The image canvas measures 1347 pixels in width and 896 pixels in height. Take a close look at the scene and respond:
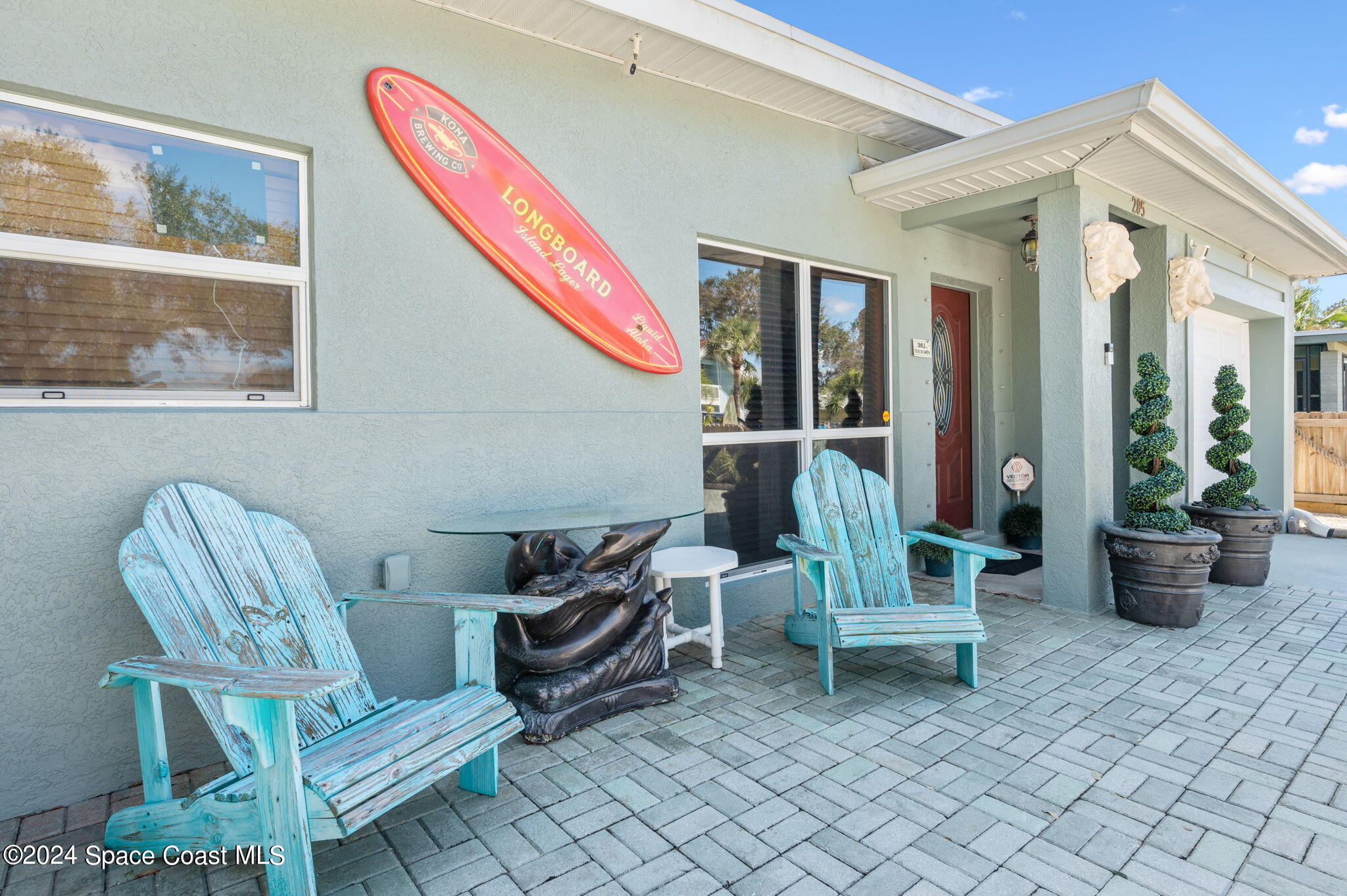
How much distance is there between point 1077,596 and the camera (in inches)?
159

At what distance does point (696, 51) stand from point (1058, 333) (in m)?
2.59

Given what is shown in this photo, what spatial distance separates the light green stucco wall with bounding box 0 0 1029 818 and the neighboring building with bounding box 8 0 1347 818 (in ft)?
0.04

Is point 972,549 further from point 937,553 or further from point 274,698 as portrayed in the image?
point 274,698

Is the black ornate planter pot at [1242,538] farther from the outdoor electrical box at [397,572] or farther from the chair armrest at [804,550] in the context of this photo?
the outdoor electrical box at [397,572]

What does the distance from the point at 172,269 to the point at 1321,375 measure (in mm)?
14840

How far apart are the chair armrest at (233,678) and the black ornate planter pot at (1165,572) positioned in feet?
12.8

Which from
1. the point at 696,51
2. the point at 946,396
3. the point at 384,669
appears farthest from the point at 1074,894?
the point at 946,396

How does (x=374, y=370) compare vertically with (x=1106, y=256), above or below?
below

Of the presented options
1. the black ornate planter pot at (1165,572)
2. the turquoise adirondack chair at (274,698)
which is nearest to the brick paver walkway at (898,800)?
the turquoise adirondack chair at (274,698)

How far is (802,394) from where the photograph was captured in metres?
4.28

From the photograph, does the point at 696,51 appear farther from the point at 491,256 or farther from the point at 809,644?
the point at 809,644

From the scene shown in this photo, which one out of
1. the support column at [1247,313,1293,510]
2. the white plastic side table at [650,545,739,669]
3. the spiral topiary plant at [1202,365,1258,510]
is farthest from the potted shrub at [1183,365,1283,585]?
the white plastic side table at [650,545,739,669]

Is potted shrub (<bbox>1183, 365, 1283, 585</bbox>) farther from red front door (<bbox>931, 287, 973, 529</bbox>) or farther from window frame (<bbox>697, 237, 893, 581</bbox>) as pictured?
window frame (<bbox>697, 237, 893, 581</bbox>)

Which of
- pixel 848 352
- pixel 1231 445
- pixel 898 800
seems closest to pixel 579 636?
pixel 898 800
